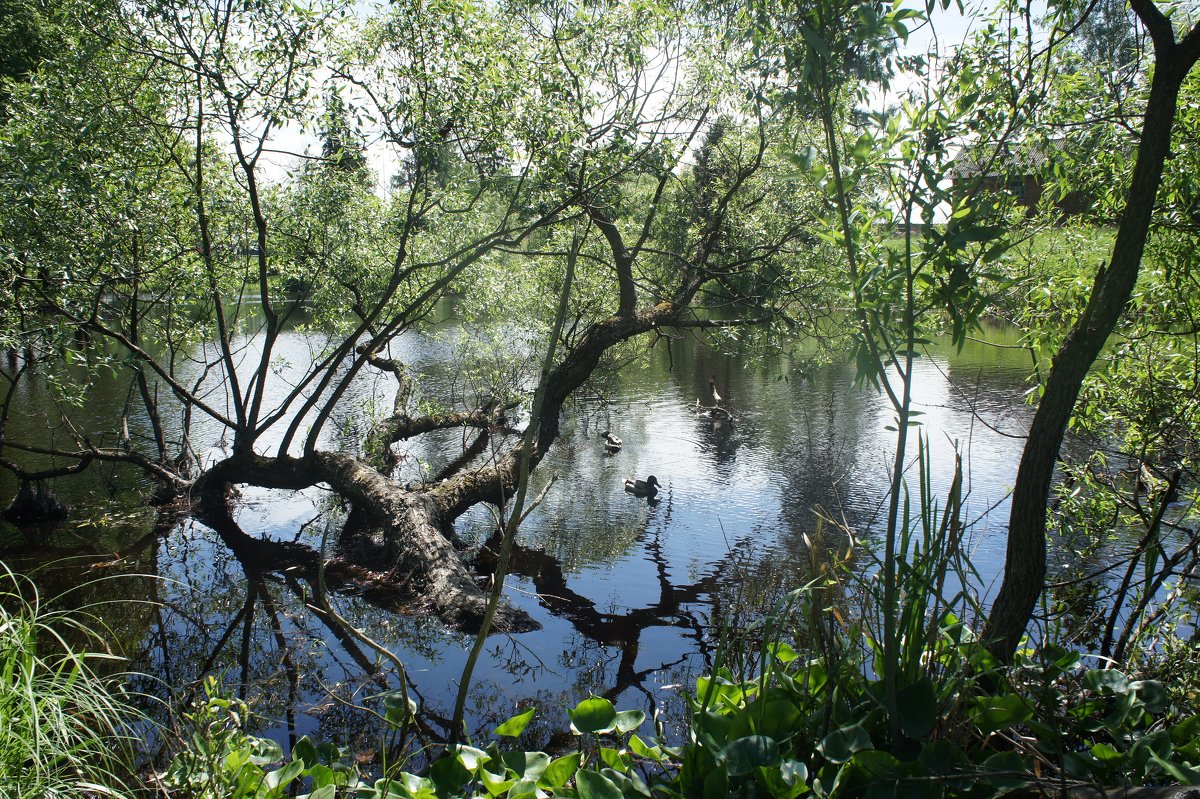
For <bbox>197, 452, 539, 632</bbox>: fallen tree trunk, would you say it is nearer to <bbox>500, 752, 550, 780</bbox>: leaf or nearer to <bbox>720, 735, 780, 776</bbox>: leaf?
<bbox>500, 752, 550, 780</bbox>: leaf

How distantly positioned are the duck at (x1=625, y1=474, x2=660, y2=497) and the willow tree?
1.86m

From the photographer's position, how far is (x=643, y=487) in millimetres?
11664

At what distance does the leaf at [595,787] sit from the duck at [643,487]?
9.01m

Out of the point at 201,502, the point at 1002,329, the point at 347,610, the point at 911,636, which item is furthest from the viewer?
the point at 1002,329

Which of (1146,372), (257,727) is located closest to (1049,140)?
(1146,372)

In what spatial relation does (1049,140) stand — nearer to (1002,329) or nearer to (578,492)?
(578,492)

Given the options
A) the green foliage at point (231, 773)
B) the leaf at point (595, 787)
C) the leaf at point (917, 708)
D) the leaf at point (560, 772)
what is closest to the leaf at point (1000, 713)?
the leaf at point (917, 708)

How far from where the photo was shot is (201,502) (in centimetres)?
1064

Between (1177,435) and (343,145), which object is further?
(343,145)

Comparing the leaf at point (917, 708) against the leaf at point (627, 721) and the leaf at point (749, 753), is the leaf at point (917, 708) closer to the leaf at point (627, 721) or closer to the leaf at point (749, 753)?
the leaf at point (749, 753)

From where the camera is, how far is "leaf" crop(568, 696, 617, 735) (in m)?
3.03

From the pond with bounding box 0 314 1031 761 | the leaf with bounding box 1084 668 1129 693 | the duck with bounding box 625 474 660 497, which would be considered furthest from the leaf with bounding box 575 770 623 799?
the duck with bounding box 625 474 660 497

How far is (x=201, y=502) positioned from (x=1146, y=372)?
10.5 m

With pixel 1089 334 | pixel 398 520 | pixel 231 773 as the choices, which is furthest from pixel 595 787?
pixel 398 520
